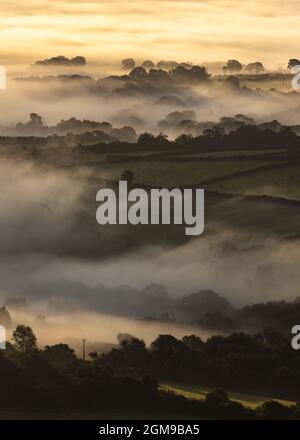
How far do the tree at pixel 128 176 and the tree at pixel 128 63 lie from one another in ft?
34.1

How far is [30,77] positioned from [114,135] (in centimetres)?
808

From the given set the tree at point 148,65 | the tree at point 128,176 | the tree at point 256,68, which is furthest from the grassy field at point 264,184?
the tree at point 148,65

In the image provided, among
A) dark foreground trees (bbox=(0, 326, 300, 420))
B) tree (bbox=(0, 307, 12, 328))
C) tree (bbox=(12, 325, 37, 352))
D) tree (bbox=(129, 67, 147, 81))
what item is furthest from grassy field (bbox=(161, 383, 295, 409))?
tree (bbox=(129, 67, 147, 81))

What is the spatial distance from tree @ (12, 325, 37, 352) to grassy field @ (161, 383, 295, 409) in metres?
10.8

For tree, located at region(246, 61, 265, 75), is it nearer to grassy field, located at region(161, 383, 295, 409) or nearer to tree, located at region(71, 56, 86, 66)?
tree, located at region(71, 56, 86, 66)

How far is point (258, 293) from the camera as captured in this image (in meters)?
74.9

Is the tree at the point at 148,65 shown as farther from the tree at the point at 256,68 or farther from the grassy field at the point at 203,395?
the grassy field at the point at 203,395

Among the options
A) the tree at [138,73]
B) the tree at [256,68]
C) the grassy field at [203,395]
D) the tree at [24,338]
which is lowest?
the grassy field at [203,395]

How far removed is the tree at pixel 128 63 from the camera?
264ft

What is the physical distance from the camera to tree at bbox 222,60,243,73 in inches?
3275

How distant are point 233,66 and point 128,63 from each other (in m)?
9.17

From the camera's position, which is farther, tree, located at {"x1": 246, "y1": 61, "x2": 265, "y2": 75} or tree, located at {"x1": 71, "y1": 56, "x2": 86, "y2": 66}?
tree, located at {"x1": 246, "y1": 61, "x2": 265, "y2": 75}

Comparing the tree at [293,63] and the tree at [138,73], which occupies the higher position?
the tree at [293,63]
